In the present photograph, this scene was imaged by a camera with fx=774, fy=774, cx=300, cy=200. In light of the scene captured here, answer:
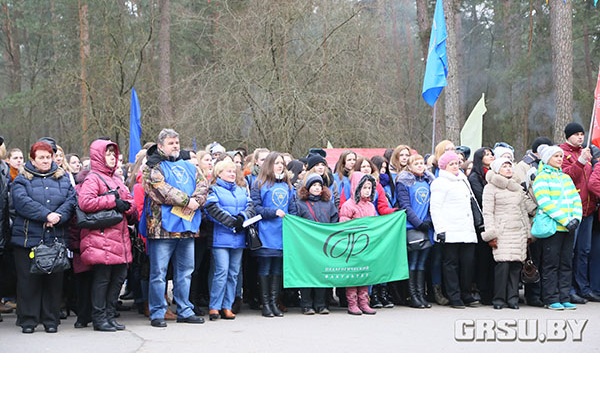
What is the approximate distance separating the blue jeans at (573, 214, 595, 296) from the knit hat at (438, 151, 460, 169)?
6.86 ft

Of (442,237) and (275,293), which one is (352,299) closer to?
(275,293)

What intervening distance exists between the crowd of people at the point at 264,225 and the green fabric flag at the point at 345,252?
13cm

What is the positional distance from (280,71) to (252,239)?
476 inches

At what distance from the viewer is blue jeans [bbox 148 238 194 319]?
863 centimetres

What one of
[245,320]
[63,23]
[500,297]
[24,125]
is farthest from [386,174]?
[24,125]

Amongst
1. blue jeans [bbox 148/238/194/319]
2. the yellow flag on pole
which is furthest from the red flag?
blue jeans [bbox 148/238/194/319]

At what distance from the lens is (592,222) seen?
10812mm

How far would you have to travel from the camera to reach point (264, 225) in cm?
956

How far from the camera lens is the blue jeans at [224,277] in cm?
915

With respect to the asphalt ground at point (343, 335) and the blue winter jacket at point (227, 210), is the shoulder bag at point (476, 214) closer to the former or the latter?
the asphalt ground at point (343, 335)

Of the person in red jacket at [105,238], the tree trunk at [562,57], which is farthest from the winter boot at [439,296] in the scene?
the tree trunk at [562,57]

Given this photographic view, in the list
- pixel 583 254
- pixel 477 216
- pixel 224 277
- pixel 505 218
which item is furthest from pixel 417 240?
pixel 224 277

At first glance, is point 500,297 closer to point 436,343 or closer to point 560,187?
point 560,187

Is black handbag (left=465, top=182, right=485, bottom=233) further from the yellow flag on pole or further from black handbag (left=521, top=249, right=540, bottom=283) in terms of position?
the yellow flag on pole
